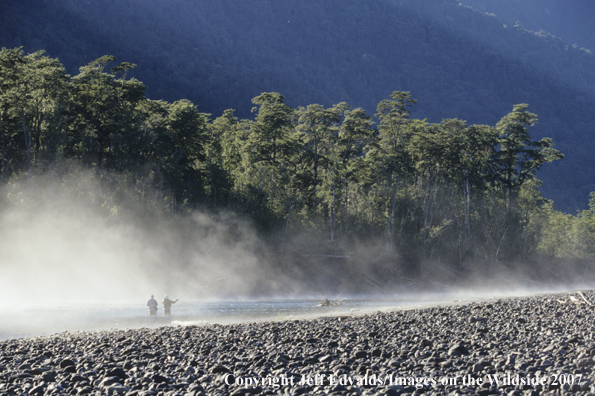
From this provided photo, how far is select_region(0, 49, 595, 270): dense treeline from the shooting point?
129ft

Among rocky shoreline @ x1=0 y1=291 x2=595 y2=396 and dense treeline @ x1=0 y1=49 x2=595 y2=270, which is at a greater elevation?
dense treeline @ x1=0 y1=49 x2=595 y2=270

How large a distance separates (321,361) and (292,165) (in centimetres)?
4761

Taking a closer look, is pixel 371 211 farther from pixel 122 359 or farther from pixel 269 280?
pixel 122 359

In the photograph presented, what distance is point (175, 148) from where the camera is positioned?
155 feet

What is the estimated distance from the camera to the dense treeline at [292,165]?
39219 mm

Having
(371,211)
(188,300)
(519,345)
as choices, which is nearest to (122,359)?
(519,345)

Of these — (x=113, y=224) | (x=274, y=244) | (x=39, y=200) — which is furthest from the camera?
(x=274, y=244)

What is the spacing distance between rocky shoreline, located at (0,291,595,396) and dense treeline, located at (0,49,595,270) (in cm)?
2971

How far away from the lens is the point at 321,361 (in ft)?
34.4

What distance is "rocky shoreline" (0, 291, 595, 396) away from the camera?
8.41 m

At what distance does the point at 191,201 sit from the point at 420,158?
3249cm

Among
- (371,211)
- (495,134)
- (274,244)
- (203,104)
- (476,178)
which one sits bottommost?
(274,244)

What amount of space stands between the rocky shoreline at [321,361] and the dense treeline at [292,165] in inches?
1170

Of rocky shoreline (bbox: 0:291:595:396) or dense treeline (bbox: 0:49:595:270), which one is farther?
dense treeline (bbox: 0:49:595:270)
